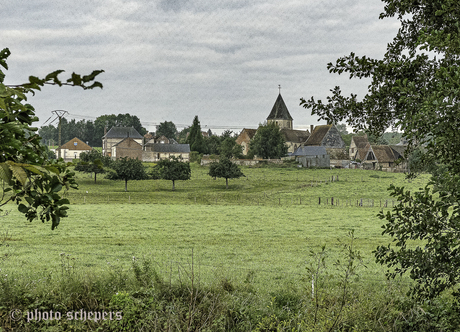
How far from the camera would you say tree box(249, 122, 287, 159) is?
85.8 m

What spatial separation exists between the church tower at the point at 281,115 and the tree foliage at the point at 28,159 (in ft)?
400

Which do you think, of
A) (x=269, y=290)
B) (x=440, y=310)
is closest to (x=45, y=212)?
(x=440, y=310)

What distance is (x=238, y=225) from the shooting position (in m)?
25.9

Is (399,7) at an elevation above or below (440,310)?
above

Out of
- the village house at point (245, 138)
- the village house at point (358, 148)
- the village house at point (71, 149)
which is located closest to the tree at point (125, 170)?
the village house at point (358, 148)

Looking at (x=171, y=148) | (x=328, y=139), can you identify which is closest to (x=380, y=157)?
(x=328, y=139)

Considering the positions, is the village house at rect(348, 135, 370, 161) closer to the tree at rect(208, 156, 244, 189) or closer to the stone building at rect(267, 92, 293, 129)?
the stone building at rect(267, 92, 293, 129)

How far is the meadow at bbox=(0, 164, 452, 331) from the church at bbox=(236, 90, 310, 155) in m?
58.0

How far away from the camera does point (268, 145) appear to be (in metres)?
85.9

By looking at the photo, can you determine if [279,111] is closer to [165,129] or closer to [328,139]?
[328,139]

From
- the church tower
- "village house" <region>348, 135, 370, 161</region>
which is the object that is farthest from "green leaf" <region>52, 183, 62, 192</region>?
the church tower

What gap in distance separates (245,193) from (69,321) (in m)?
42.7

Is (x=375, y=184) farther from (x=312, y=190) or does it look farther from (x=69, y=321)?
(x=69, y=321)

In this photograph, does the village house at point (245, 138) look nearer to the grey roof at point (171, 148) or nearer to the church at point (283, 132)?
the church at point (283, 132)
